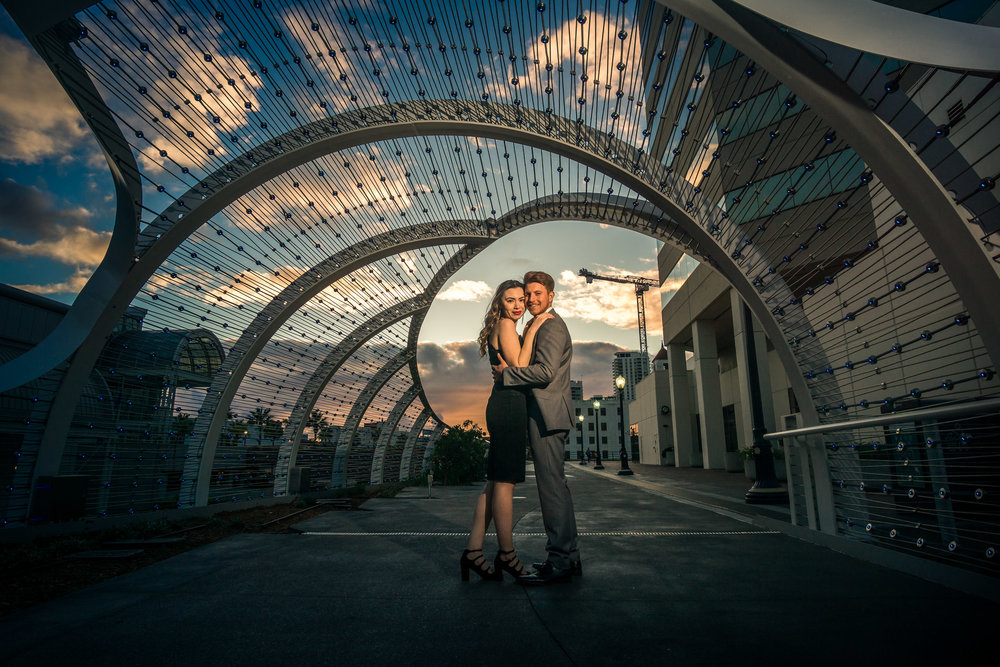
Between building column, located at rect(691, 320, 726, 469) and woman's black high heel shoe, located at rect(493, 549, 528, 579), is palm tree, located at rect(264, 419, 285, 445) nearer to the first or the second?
woman's black high heel shoe, located at rect(493, 549, 528, 579)

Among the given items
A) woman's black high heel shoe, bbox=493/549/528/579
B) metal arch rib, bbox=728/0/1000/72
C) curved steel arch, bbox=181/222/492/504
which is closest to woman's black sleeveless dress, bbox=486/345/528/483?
woman's black high heel shoe, bbox=493/549/528/579

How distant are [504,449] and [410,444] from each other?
14.2 meters

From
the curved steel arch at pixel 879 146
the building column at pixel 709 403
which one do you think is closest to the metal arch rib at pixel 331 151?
the curved steel arch at pixel 879 146

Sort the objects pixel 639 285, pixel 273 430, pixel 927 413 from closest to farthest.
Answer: pixel 927 413 < pixel 273 430 < pixel 639 285

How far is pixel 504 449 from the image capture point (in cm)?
310

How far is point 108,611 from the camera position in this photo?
7.97ft

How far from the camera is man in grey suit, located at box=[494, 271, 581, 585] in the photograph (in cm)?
294

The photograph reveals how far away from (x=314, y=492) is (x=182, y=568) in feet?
22.3

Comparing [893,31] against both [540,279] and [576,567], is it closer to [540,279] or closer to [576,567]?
[540,279]

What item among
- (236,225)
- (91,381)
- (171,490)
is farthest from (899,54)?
(171,490)

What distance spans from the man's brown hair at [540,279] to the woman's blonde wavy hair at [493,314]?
0.07 meters

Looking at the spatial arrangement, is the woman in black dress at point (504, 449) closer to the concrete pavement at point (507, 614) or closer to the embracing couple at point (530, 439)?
the embracing couple at point (530, 439)

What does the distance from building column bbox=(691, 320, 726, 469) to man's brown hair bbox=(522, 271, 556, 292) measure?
23.4 metres

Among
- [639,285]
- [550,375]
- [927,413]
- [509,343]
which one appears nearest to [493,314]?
[509,343]
